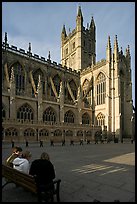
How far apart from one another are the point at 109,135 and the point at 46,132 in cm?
1492

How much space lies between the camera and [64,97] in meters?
38.3

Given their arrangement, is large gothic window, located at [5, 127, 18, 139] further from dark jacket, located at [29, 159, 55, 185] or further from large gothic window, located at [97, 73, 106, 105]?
large gothic window, located at [97, 73, 106, 105]

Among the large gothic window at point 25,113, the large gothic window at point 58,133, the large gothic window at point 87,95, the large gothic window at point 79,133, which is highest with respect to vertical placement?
the large gothic window at point 87,95

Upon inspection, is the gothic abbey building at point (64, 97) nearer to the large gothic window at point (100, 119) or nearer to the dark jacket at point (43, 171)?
the large gothic window at point (100, 119)

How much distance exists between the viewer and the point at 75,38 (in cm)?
5219

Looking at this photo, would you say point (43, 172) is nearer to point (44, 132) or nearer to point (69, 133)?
point (44, 132)

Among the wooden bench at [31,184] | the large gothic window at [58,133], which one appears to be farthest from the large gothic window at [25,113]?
the wooden bench at [31,184]

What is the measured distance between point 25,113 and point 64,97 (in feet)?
38.3

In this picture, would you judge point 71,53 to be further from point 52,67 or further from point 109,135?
point 109,135

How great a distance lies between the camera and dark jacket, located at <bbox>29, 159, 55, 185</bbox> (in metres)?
3.71

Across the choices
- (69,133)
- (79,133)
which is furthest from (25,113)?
(79,133)

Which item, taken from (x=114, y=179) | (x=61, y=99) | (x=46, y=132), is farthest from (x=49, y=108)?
(x=114, y=179)

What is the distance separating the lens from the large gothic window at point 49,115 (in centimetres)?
3152

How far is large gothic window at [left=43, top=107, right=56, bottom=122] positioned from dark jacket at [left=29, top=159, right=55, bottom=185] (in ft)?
91.0
